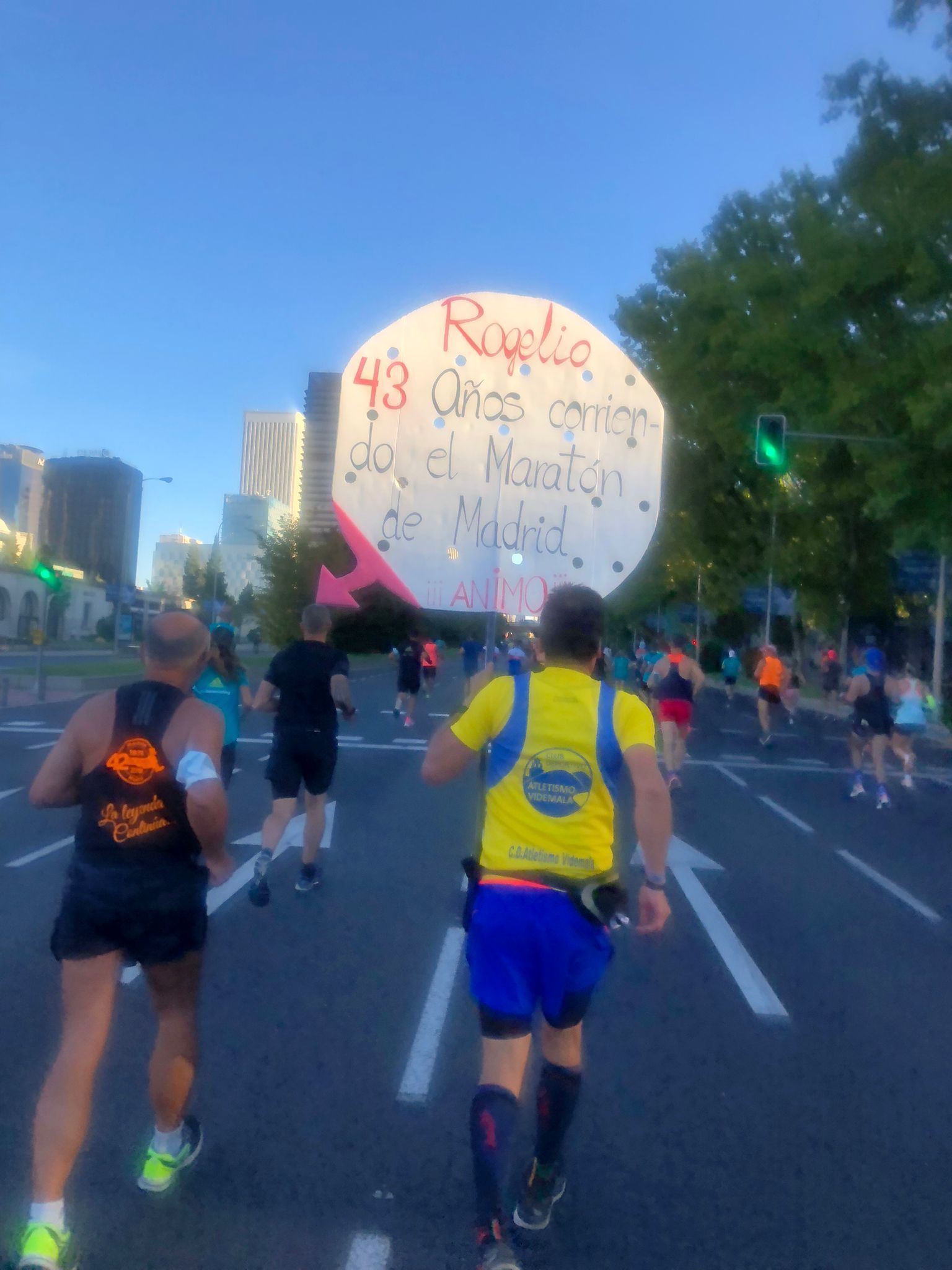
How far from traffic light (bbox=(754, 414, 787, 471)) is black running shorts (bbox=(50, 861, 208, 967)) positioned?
14926mm

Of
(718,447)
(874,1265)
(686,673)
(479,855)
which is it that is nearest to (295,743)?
(479,855)

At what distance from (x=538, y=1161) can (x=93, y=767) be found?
1.69m

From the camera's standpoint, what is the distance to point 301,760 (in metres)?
7.88

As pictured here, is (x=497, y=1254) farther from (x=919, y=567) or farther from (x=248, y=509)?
(x=248, y=509)

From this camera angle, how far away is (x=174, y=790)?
3547mm

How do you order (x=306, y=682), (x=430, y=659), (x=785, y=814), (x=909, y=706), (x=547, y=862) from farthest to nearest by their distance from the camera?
1. (x=430, y=659)
2. (x=909, y=706)
3. (x=785, y=814)
4. (x=306, y=682)
5. (x=547, y=862)

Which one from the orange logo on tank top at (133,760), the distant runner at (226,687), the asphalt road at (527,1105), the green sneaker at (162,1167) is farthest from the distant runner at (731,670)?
the orange logo on tank top at (133,760)

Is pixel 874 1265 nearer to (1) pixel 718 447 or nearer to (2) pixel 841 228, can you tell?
A: (2) pixel 841 228

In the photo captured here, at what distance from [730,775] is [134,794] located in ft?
50.2

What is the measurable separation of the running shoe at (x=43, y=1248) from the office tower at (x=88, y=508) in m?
171

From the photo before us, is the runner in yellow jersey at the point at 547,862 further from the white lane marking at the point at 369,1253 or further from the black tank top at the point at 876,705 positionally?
the black tank top at the point at 876,705

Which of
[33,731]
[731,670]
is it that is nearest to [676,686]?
[33,731]

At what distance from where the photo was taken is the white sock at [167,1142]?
3984 mm

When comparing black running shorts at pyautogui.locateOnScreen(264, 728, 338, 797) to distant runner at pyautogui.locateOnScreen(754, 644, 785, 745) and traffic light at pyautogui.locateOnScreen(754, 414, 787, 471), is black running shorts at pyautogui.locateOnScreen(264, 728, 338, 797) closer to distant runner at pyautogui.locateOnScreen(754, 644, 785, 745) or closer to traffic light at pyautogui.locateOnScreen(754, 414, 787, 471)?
traffic light at pyautogui.locateOnScreen(754, 414, 787, 471)
